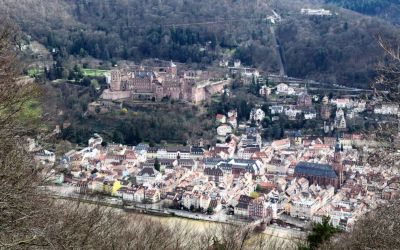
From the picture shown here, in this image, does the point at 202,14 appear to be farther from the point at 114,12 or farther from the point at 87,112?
the point at 87,112

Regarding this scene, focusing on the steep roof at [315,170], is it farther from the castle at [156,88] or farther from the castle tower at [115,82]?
the castle tower at [115,82]

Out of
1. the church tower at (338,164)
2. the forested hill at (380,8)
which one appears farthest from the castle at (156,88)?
the forested hill at (380,8)

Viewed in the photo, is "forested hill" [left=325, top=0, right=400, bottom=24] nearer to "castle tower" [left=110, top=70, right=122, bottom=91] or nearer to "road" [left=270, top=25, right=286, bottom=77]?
"road" [left=270, top=25, right=286, bottom=77]

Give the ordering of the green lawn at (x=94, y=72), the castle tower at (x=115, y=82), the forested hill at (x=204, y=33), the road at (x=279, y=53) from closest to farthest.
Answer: the castle tower at (x=115, y=82), the green lawn at (x=94, y=72), the forested hill at (x=204, y=33), the road at (x=279, y=53)

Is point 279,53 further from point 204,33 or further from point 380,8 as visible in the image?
point 380,8

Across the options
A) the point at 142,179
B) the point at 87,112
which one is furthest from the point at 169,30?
the point at 142,179

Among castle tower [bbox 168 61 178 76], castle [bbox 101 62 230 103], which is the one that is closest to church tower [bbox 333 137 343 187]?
castle [bbox 101 62 230 103]

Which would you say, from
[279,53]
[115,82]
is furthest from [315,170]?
[279,53]

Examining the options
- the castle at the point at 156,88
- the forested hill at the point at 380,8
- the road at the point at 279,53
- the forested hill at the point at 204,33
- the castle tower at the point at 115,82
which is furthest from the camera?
the forested hill at the point at 380,8
